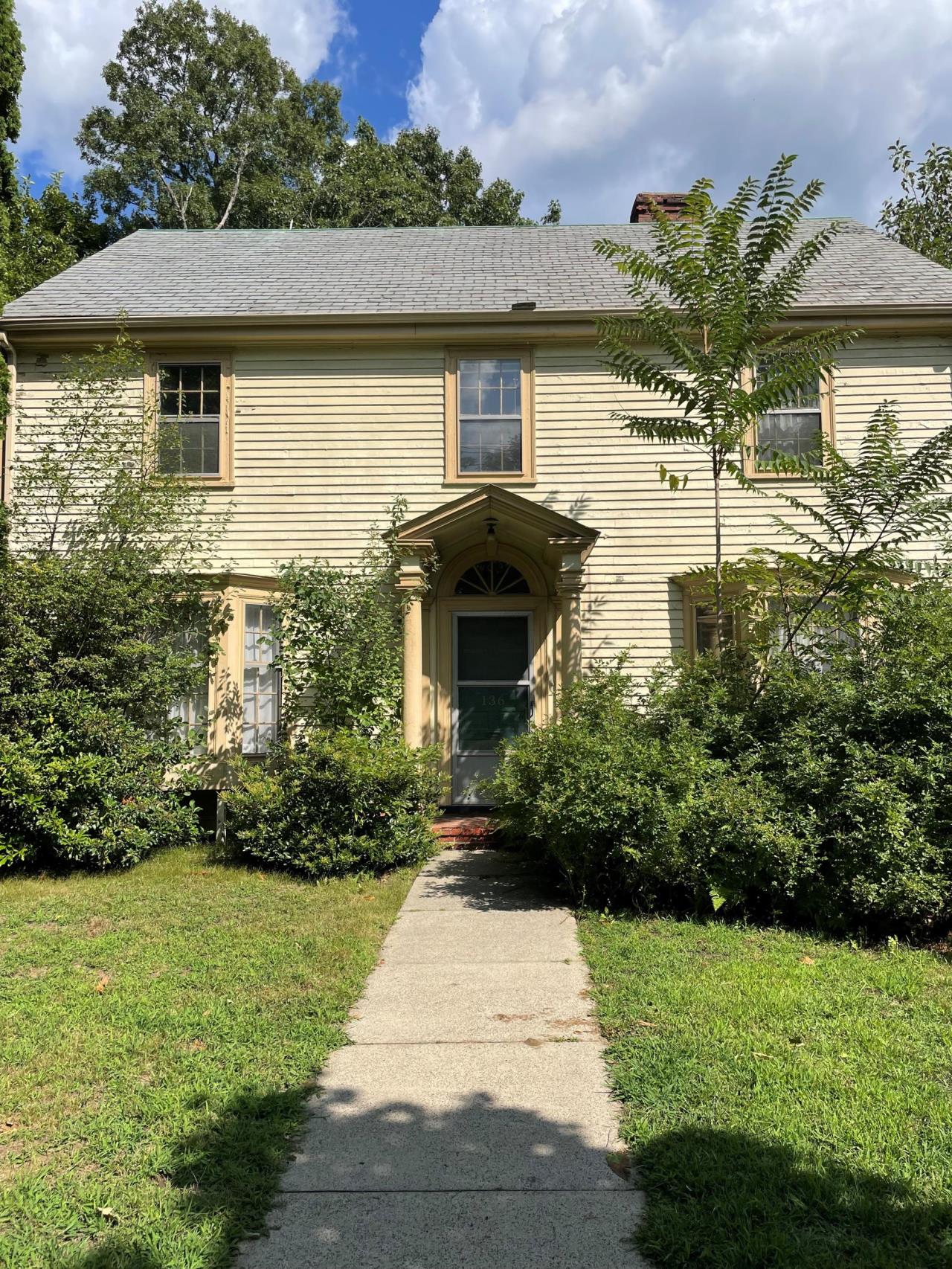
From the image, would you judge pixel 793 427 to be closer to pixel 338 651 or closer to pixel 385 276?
A: pixel 385 276

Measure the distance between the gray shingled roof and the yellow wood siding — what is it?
620mm

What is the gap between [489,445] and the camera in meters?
10.1

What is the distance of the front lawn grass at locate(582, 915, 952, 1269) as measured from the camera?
97.9 inches

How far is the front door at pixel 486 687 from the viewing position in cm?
1001

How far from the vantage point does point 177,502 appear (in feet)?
31.2

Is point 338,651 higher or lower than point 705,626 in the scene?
lower

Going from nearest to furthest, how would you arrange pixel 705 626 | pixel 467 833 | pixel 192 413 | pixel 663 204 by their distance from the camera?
pixel 467 833 → pixel 705 626 → pixel 192 413 → pixel 663 204

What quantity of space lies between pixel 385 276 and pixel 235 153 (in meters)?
22.1

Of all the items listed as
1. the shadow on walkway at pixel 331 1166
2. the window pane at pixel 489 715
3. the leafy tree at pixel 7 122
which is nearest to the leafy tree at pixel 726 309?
the window pane at pixel 489 715

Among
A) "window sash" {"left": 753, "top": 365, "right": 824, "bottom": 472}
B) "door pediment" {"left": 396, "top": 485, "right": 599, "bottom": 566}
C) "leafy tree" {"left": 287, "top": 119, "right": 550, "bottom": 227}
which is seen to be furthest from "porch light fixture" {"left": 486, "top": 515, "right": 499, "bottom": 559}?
"leafy tree" {"left": 287, "top": 119, "right": 550, "bottom": 227}

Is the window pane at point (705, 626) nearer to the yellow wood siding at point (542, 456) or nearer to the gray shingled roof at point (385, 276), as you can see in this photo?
the yellow wood siding at point (542, 456)

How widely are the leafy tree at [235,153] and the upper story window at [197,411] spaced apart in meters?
19.6

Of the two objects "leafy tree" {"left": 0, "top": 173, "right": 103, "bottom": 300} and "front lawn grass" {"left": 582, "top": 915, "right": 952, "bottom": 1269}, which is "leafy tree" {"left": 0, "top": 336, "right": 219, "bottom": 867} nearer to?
"front lawn grass" {"left": 582, "top": 915, "right": 952, "bottom": 1269}

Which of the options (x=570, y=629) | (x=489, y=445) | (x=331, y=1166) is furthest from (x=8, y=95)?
(x=331, y=1166)
